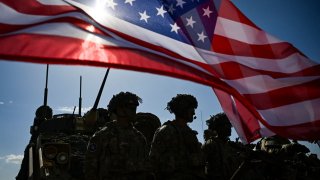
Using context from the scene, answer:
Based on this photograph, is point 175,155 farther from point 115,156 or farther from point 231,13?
point 231,13

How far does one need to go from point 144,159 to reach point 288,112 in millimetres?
1728

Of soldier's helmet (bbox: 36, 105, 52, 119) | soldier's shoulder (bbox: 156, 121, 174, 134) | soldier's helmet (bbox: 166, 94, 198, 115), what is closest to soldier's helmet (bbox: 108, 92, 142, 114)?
soldier's shoulder (bbox: 156, 121, 174, 134)

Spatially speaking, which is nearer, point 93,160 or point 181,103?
point 93,160

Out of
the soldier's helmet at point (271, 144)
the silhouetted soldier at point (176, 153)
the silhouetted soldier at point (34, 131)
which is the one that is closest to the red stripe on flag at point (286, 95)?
the silhouetted soldier at point (176, 153)

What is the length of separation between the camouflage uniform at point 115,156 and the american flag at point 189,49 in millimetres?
1269

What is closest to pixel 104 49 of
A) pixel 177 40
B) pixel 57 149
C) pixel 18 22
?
pixel 18 22

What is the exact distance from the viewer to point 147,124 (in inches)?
279

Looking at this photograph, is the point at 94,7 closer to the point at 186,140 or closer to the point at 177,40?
the point at 177,40

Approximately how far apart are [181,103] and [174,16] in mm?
1458

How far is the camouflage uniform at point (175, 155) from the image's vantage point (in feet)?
14.4

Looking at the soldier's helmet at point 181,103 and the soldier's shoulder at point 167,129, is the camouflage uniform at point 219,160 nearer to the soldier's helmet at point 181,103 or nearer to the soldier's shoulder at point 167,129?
the soldier's helmet at point 181,103

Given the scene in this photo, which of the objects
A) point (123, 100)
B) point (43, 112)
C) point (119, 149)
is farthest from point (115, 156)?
point (43, 112)

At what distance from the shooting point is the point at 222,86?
145 inches

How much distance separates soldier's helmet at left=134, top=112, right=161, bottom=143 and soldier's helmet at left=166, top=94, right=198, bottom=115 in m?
2.12
